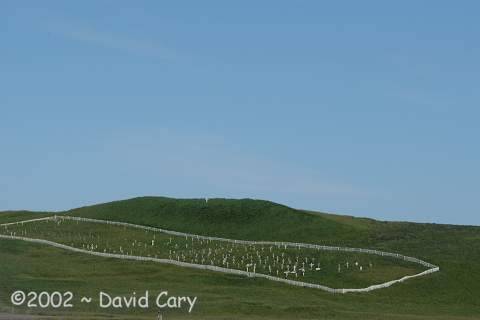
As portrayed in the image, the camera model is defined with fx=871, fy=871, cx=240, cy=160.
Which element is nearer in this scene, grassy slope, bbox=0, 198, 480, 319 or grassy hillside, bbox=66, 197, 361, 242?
grassy slope, bbox=0, 198, 480, 319

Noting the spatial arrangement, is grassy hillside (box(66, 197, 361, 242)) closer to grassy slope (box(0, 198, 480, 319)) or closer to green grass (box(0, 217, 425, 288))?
grassy slope (box(0, 198, 480, 319))

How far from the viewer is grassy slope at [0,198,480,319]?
71.9m

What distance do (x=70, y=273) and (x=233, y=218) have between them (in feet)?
138

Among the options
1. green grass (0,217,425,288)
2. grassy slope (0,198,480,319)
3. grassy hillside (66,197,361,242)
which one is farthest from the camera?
grassy hillside (66,197,361,242)

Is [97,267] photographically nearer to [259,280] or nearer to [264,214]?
[259,280]

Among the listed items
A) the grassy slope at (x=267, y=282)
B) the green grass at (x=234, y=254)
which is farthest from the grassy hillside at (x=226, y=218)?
the green grass at (x=234, y=254)

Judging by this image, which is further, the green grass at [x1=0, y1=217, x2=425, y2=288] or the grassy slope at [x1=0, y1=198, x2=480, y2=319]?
the green grass at [x1=0, y1=217, x2=425, y2=288]

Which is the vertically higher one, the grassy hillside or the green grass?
the grassy hillside

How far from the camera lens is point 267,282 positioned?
3312 inches

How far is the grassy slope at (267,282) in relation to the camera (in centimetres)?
7188

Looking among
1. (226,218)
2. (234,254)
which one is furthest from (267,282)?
(226,218)

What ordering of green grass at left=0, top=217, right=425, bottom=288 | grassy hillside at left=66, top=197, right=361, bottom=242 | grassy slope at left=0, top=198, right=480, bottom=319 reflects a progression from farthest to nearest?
grassy hillside at left=66, top=197, right=361, bottom=242
green grass at left=0, top=217, right=425, bottom=288
grassy slope at left=0, top=198, right=480, bottom=319

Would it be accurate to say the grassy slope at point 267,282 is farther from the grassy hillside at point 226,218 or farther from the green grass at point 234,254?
the green grass at point 234,254

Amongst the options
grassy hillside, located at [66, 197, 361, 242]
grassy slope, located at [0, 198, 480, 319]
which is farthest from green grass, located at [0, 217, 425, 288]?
grassy hillside, located at [66, 197, 361, 242]
